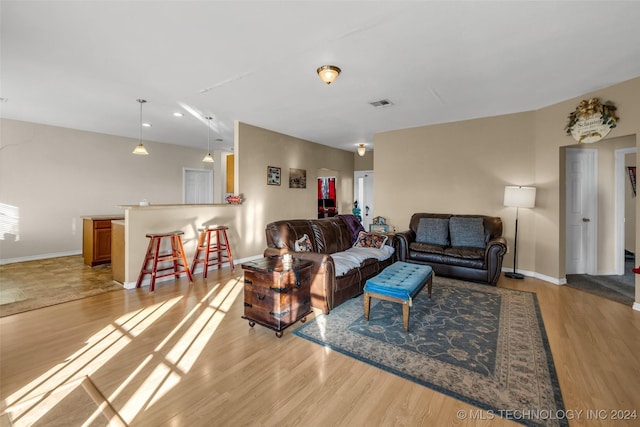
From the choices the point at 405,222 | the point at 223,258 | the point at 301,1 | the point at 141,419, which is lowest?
the point at 141,419

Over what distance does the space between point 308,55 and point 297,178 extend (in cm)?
392

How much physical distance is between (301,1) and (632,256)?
749cm

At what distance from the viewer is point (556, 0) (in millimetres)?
2047

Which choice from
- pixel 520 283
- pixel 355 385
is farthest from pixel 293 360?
pixel 520 283

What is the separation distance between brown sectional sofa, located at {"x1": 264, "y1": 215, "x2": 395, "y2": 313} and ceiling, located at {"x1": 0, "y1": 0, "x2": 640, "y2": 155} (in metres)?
1.82

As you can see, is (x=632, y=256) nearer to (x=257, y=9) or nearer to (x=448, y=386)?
(x=448, y=386)

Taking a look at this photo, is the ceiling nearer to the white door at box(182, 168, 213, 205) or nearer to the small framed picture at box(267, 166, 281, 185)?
the small framed picture at box(267, 166, 281, 185)

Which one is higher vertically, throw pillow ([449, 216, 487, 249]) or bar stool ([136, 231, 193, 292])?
throw pillow ([449, 216, 487, 249])

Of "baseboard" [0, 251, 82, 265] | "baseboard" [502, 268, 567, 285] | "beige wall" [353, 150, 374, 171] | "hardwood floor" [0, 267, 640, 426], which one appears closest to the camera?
"hardwood floor" [0, 267, 640, 426]

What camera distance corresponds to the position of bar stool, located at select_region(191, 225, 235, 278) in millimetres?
4445

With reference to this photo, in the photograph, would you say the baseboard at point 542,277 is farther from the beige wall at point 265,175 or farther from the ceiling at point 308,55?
the beige wall at point 265,175

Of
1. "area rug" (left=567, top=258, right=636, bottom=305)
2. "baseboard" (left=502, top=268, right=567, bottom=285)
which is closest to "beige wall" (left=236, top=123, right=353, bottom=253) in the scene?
"baseboard" (left=502, top=268, right=567, bottom=285)

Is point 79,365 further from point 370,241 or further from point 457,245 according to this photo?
point 457,245

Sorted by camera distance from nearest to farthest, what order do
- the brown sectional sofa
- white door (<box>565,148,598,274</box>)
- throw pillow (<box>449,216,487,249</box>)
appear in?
the brown sectional sofa, throw pillow (<box>449,216,487,249</box>), white door (<box>565,148,598,274</box>)
